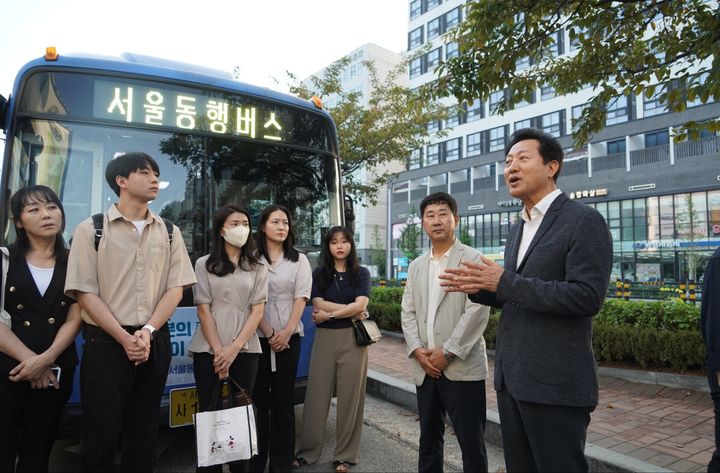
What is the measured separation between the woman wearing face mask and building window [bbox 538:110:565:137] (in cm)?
3436

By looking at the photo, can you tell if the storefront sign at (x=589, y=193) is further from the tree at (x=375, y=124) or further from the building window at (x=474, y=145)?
the tree at (x=375, y=124)

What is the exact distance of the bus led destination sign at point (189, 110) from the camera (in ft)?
12.6

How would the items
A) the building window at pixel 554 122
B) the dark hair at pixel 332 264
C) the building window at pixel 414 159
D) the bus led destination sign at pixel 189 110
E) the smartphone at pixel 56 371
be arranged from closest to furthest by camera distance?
1. the smartphone at pixel 56 371
2. the bus led destination sign at pixel 189 110
3. the dark hair at pixel 332 264
4. the building window at pixel 414 159
5. the building window at pixel 554 122

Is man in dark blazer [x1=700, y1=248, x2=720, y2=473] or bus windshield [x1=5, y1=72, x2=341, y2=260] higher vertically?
bus windshield [x1=5, y1=72, x2=341, y2=260]

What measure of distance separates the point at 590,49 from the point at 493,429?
155 inches

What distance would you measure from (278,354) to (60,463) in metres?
2.03

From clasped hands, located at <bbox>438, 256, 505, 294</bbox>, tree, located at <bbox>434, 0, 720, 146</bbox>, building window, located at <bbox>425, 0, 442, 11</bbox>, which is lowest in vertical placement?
clasped hands, located at <bbox>438, 256, 505, 294</bbox>

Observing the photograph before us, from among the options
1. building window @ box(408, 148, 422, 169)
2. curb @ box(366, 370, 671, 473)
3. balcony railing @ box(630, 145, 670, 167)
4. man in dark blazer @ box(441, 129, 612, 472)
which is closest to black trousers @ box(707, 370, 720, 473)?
curb @ box(366, 370, 671, 473)

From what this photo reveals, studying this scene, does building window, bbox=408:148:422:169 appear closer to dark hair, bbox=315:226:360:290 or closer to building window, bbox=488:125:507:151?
building window, bbox=488:125:507:151

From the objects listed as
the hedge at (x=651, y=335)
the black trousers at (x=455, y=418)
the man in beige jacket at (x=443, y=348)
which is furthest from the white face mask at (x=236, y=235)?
the hedge at (x=651, y=335)

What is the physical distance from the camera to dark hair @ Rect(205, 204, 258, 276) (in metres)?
3.37

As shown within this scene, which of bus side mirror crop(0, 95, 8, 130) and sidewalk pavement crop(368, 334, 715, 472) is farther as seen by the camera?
bus side mirror crop(0, 95, 8, 130)

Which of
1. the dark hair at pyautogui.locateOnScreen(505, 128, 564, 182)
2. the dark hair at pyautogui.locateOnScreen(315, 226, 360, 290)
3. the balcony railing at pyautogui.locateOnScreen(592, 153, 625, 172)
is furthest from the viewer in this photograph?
the balcony railing at pyautogui.locateOnScreen(592, 153, 625, 172)

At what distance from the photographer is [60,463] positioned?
12.8 ft
